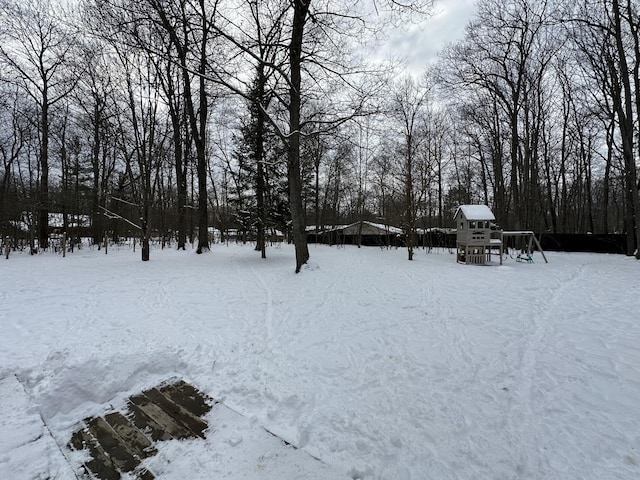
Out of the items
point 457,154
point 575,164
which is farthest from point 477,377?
point 575,164

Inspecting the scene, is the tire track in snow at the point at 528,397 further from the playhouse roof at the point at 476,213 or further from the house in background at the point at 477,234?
the playhouse roof at the point at 476,213

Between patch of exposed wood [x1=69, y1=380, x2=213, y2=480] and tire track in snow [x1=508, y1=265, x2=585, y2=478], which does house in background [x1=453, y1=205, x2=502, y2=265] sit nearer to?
tire track in snow [x1=508, y1=265, x2=585, y2=478]

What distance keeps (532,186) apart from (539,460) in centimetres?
2614


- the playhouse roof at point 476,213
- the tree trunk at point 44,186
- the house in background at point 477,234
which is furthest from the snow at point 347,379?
the tree trunk at point 44,186

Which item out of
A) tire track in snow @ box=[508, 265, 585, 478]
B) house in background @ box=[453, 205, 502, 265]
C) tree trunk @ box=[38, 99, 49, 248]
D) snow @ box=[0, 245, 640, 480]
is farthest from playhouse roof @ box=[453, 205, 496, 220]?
tree trunk @ box=[38, 99, 49, 248]

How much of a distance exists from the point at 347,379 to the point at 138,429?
6.96 ft

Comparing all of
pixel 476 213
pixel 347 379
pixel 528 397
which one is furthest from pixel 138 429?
pixel 476 213

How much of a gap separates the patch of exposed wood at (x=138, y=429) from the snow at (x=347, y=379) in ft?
0.39

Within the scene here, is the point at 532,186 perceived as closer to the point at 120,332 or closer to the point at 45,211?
the point at 120,332

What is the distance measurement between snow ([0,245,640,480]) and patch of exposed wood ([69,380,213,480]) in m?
0.12

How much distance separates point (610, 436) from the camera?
2332 mm

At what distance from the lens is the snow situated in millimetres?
2211

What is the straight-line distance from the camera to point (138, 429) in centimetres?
260

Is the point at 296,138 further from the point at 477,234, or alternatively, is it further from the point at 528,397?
the point at 477,234
